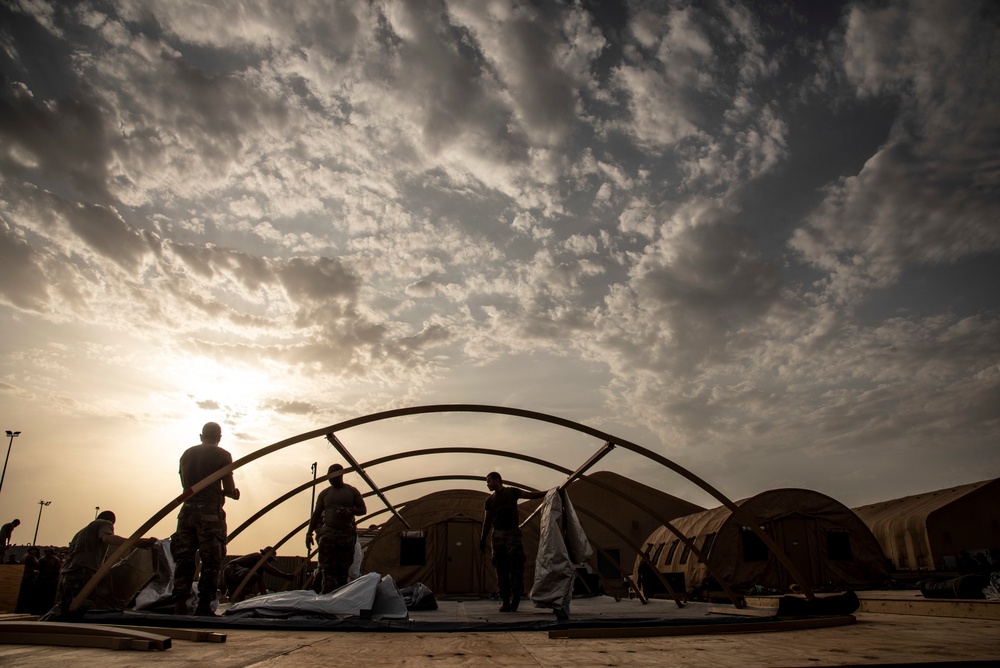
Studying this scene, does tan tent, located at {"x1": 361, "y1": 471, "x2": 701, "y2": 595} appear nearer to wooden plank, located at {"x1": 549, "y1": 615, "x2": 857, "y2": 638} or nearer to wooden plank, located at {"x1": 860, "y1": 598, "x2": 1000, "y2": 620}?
wooden plank, located at {"x1": 860, "y1": 598, "x2": 1000, "y2": 620}

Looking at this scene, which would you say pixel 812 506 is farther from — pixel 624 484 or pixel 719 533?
pixel 624 484

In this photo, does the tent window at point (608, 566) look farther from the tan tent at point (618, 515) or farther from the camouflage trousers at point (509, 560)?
the camouflage trousers at point (509, 560)

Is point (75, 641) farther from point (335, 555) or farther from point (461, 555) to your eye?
point (461, 555)

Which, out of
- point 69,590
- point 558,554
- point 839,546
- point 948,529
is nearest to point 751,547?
point 839,546

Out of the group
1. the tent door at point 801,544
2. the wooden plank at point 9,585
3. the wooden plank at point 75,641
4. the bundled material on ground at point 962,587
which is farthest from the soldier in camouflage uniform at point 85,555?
the tent door at point 801,544

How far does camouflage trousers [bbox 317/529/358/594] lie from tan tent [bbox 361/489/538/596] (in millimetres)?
10088

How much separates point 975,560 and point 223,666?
18971 millimetres

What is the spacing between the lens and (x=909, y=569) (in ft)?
60.1

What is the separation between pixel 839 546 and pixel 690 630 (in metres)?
15.3

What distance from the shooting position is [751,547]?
16.5 m

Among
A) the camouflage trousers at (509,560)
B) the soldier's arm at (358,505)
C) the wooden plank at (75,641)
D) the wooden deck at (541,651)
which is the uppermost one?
the soldier's arm at (358,505)

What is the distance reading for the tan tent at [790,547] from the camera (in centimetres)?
1623

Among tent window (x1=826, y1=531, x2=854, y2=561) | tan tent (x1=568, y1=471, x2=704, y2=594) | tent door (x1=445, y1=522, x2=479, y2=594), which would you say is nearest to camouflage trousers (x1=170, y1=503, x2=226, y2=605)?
tent door (x1=445, y1=522, x2=479, y2=594)

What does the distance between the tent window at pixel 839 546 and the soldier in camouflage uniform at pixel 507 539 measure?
1234 cm
